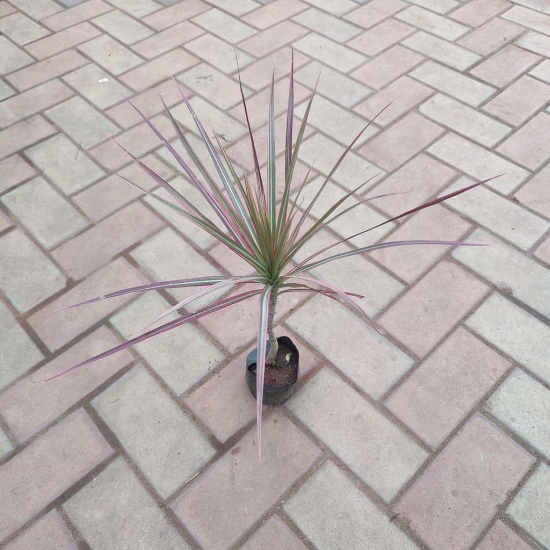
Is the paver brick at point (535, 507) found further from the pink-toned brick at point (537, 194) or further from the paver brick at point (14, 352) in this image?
the paver brick at point (14, 352)

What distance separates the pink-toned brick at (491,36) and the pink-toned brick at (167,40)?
1.52 m

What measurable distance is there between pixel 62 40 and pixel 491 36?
2.43 m

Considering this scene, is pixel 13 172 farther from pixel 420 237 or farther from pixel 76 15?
pixel 420 237

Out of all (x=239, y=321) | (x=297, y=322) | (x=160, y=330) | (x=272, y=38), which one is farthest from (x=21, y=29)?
(x=160, y=330)

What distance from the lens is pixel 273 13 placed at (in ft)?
10.1

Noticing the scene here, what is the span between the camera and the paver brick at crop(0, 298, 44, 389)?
167 cm

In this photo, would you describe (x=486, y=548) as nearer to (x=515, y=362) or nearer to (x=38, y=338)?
(x=515, y=362)

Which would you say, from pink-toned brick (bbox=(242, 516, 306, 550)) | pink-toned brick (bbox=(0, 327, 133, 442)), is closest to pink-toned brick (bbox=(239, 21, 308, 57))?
pink-toned brick (bbox=(0, 327, 133, 442))

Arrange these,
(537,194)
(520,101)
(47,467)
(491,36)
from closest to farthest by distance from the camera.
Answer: (47,467) < (537,194) < (520,101) < (491,36)

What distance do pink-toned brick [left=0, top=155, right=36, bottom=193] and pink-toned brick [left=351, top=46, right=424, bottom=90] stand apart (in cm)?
166

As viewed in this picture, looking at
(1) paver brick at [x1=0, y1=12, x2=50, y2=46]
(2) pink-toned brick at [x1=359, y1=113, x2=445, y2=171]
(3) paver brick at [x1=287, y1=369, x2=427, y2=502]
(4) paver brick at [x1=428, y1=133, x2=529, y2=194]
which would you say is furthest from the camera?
(1) paver brick at [x1=0, y1=12, x2=50, y2=46]

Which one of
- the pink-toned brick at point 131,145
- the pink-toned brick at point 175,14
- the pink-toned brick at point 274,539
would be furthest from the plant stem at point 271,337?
the pink-toned brick at point 175,14

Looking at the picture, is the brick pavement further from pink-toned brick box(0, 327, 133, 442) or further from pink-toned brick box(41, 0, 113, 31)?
pink-toned brick box(41, 0, 113, 31)

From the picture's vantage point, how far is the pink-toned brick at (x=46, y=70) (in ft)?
8.81
